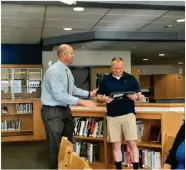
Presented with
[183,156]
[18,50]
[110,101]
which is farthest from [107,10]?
[18,50]

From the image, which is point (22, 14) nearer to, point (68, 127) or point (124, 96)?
point (124, 96)

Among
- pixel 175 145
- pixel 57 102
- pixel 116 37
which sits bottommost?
pixel 175 145

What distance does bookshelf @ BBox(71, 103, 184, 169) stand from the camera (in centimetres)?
406

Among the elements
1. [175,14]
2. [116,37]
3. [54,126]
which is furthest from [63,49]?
[116,37]

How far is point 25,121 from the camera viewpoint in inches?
329

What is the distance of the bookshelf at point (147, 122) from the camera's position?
4.06 meters

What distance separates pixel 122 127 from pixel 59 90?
1304 mm

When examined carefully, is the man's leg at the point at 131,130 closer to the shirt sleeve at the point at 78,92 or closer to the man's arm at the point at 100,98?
the man's arm at the point at 100,98

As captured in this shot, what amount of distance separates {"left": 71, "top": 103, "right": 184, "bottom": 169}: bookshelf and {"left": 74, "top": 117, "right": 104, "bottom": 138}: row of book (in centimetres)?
6

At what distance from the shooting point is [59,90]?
2945 millimetres

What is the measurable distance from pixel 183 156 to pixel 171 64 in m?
12.9

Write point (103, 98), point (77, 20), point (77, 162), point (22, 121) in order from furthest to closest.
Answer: point (22, 121) → point (77, 20) → point (103, 98) → point (77, 162)

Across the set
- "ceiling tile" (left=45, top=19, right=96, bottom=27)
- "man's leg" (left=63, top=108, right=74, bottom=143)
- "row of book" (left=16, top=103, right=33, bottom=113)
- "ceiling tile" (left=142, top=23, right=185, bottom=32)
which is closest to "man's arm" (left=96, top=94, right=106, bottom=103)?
"man's leg" (left=63, top=108, right=74, bottom=143)

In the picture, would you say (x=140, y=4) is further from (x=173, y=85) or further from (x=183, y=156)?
(x=173, y=85)
